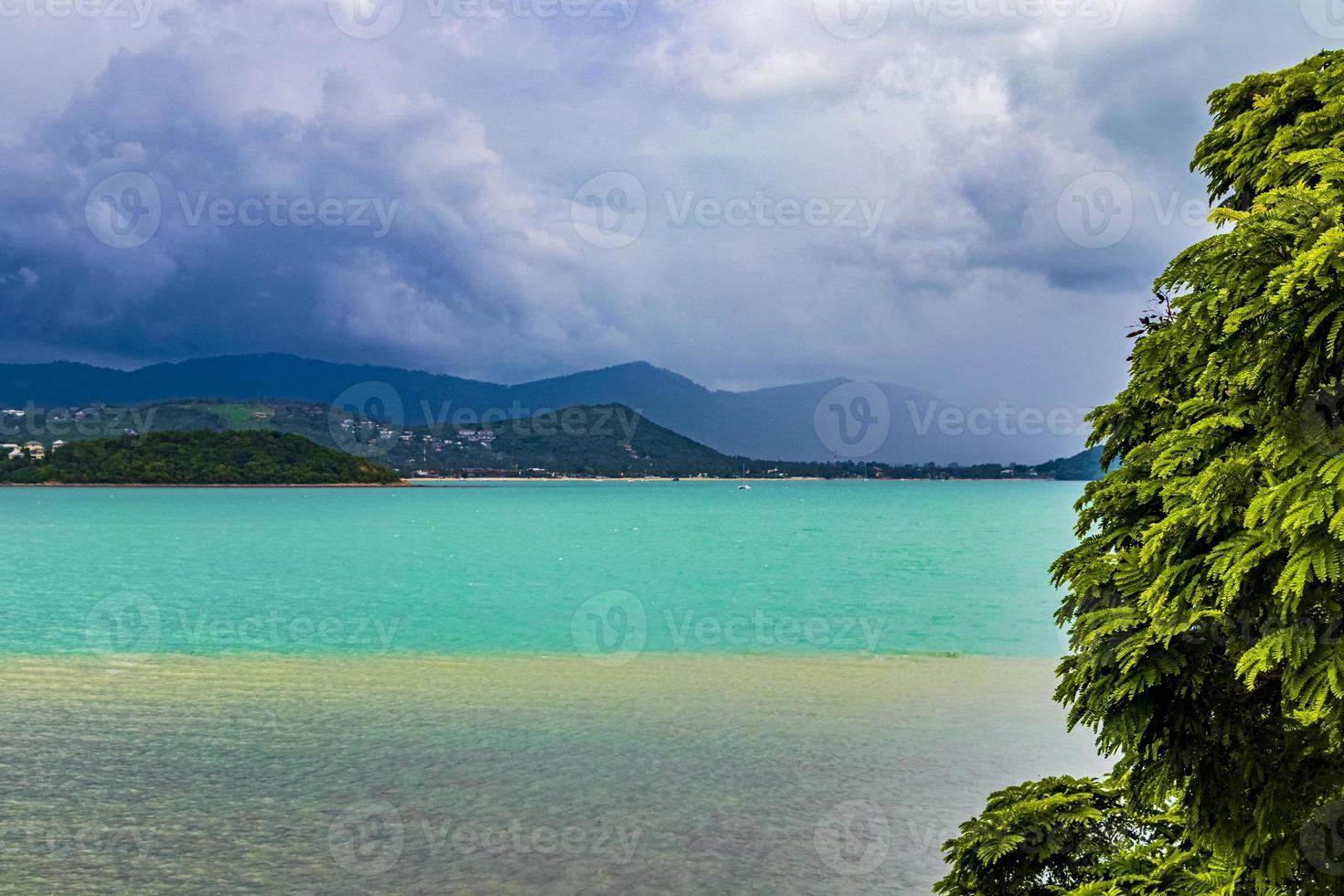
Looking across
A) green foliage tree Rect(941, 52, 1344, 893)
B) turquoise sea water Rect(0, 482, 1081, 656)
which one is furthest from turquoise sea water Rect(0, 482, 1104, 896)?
green foliage tree Rect(941, 52, 1344, 893)

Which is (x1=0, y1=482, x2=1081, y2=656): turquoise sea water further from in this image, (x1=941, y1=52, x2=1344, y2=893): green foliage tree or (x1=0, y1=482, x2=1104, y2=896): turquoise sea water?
(x1=941, y1=52, x2=1344, y2=893): green foliage tree

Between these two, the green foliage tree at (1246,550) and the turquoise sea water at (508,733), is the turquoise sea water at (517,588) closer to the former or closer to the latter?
the turquoise sea water at (508,733)

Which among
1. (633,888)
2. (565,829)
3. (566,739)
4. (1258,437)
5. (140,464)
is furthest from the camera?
(140,464)

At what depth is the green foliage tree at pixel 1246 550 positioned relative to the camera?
3947mm

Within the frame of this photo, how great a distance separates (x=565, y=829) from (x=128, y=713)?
37.4ft

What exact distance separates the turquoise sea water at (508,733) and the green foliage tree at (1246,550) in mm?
7182

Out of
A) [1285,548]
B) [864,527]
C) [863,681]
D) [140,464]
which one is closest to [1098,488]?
[1285,548]

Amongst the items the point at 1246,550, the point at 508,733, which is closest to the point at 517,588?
the point at 508,733

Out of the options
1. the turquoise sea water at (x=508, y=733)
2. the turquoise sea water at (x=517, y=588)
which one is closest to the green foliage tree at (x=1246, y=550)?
the turquoise sea water at (x=508, y=733)

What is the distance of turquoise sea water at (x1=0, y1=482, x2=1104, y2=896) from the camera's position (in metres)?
11.9

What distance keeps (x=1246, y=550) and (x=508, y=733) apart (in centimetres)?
1562

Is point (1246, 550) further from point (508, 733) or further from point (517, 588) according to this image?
point (517, 588)

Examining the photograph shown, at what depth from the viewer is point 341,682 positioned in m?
23.1

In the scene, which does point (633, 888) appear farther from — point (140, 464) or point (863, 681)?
point (140, 464)
